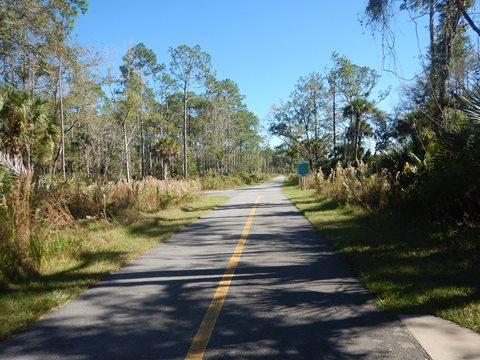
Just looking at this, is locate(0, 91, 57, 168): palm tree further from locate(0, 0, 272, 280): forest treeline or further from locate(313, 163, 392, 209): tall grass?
locate(313, 163, 392, 209): tall grass

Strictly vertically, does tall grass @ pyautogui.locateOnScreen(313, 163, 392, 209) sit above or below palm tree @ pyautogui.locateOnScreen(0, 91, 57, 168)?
below

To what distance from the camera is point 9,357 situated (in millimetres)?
3875

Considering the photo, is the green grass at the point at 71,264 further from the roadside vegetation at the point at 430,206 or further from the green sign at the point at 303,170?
the green sign at the point at 303,170

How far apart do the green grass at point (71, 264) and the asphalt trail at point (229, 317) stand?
269 mm

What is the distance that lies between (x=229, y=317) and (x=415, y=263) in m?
3.99

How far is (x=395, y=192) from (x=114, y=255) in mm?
8994

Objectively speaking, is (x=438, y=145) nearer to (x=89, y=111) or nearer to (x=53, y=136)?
(x=53, y=136)

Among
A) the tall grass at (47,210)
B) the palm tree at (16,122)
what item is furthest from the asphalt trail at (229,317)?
the palm tree at (16,122)

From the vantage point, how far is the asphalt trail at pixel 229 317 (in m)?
3.93

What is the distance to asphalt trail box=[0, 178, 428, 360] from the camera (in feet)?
12.9

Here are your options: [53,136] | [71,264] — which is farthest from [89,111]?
[71,264]

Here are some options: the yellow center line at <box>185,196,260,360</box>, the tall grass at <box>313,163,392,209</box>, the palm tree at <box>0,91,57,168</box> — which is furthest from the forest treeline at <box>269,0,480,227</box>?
the palm tree at <box>0,91,57,168</box>

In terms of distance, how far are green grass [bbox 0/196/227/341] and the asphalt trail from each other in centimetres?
27

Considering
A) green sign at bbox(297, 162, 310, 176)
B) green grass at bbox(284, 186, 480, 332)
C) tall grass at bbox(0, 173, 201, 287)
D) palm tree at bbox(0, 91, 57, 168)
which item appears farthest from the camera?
green sign at bbox(297, 162, 310, 176)
